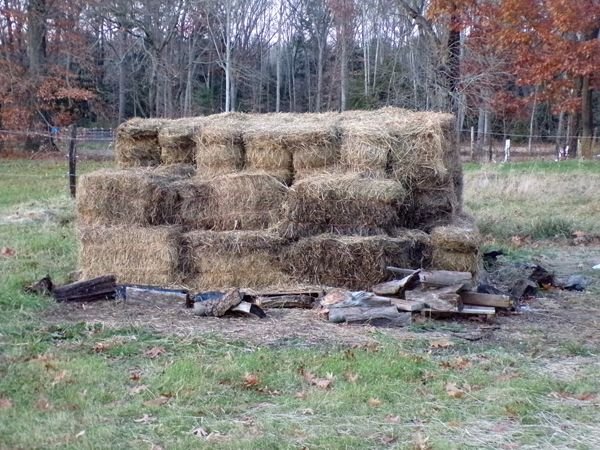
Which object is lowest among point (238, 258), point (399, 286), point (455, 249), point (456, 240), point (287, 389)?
point (287, 389)

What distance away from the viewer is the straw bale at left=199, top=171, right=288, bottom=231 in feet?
29.7

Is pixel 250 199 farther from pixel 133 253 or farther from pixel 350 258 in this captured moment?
pixel 133 253

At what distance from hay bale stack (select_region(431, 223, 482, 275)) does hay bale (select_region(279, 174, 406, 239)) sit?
0.58 m

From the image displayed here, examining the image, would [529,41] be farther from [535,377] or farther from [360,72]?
[535,377]

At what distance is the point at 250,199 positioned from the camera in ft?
29.7

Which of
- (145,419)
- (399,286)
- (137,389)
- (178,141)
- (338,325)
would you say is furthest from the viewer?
(178,141)

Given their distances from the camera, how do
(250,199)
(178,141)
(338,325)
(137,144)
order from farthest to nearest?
(137,144) < (178,141) < (250,199) < (338,325)

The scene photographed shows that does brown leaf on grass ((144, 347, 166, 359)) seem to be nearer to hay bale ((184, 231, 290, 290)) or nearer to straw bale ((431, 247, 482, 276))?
hay bale ((184, 231, 290, 290))

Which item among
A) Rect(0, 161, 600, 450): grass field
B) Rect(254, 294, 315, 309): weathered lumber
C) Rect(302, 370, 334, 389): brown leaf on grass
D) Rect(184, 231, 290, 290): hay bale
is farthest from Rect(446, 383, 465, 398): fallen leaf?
Rect(184, 231, 290, 290): hay bale

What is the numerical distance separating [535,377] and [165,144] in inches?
224

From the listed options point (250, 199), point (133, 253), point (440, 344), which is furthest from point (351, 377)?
point (133, 253)

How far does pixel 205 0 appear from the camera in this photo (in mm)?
37625

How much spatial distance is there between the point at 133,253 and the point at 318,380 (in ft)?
Result: 13.1

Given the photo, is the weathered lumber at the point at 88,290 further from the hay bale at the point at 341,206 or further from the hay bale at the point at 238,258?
the hay bale at the point at 341,206
